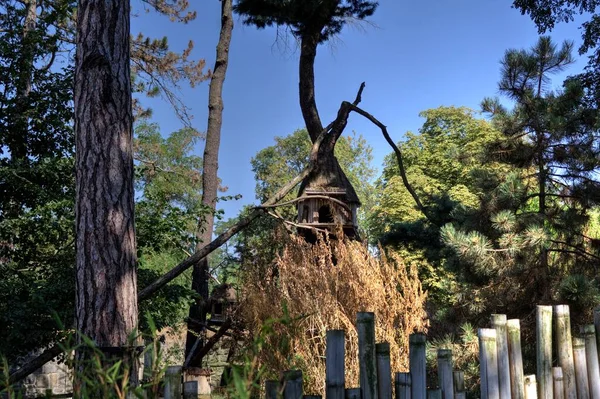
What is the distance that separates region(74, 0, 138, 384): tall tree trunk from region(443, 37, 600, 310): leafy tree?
3.65 meters

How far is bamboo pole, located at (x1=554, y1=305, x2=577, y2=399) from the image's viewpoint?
3803mm

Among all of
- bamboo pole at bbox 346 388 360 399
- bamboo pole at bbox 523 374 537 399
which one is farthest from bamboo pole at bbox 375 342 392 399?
bamboo pole at bbox 523 374 537 399

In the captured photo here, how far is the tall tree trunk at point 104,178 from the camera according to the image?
3748mm

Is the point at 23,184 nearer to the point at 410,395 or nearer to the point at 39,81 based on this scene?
the point at 39,81

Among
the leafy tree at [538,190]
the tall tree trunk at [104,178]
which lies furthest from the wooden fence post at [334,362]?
the leafy tree at [538,190]

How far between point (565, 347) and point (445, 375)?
1014 millimetres

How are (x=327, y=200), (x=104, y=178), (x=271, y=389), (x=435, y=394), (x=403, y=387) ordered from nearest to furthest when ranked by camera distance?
(x=271, y=389) → (x=403, y=387) → (x=435, y=394) → (x=104, y=178) → (x=327, y=200)

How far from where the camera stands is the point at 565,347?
12.5ft

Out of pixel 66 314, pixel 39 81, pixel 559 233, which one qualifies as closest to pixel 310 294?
pixel 66 314

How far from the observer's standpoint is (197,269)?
9219mm

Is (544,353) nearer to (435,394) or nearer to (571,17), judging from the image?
(435,394)

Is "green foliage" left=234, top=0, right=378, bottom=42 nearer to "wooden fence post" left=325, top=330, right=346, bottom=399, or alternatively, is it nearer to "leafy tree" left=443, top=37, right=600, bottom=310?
"leafy tree" left=443, top=37, right=600, bottom=310

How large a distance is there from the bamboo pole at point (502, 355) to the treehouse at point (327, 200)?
3414mm

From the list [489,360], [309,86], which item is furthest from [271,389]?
[309,86]
